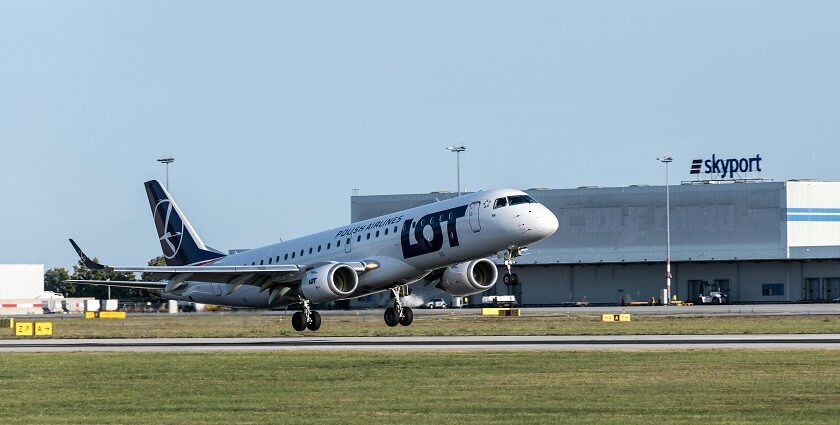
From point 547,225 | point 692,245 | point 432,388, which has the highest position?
point 692,245

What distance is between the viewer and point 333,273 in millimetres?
56250

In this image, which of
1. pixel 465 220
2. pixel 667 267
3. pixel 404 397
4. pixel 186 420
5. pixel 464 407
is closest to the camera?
pixel 186 420

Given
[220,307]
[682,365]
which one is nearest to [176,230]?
[220,307]

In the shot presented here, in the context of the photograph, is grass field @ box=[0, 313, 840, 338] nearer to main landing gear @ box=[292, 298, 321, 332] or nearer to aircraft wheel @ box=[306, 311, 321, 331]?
aircraft wheel @ box=[306, 311, 321, 331]

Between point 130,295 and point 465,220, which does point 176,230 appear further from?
point 130,295

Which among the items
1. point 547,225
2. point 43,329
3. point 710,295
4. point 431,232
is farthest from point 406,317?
point 710,295

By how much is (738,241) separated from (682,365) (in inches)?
3892

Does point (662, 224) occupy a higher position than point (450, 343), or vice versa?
point (662, 224)

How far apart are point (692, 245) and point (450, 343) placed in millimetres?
88263

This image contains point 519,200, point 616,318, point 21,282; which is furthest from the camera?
point 21,282

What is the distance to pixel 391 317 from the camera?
59.0m

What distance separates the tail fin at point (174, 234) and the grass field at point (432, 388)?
3065 centimetres

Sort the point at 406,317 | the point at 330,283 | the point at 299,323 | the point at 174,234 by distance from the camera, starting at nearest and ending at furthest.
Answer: the point at 330,283 < the point at 406,317 < the point at 299,323 < the point at 174,234

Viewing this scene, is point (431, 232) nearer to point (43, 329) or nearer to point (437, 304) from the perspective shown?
point (43, 329)
